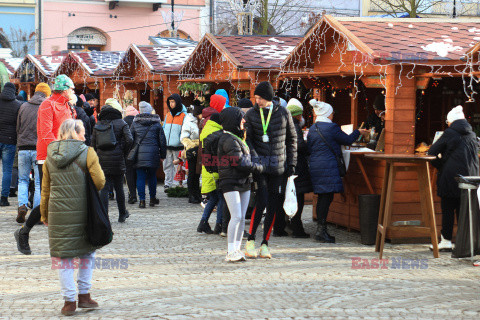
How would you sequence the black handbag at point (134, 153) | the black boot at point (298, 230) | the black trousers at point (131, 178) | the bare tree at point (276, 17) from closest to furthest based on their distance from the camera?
1. the black boot at point (298, 230)
2. the black handbag at point (134, 153)
3. the black trousers at point (131, 178)
4. the bare tree at point (276, 17)

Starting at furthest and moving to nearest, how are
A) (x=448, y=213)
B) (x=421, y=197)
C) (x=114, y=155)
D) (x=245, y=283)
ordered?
(x=114, y=155) < (x=448, y=213) < (x=421, y=197) < (x=245, y=283)

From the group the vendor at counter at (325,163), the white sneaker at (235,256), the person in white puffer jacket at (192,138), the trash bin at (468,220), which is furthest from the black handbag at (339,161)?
the person in white puffer jacket at (192,138)

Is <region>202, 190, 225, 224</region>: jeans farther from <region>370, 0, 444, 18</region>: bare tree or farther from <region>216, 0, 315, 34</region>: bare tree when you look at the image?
<region>216, 0, 315, 34</region>: bare tree

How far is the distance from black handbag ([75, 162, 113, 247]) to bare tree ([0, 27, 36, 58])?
34702mm

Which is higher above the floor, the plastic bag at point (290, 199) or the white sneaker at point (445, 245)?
the plastic bag at point (290, 199)

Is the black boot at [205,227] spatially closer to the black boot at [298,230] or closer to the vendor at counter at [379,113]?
the black boot at [298,230]

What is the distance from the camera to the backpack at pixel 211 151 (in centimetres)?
872

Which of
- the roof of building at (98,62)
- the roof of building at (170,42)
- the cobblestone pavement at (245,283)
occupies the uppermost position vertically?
the roof of building at (170,42)

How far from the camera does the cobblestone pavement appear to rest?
249 inches

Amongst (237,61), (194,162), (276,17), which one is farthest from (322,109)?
(276,17)

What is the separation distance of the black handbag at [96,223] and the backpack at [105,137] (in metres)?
4.87

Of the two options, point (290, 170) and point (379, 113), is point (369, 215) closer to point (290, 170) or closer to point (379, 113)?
point (290, 170)

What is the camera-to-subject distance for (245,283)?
7.32 meters

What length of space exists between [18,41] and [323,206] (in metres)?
32.6
